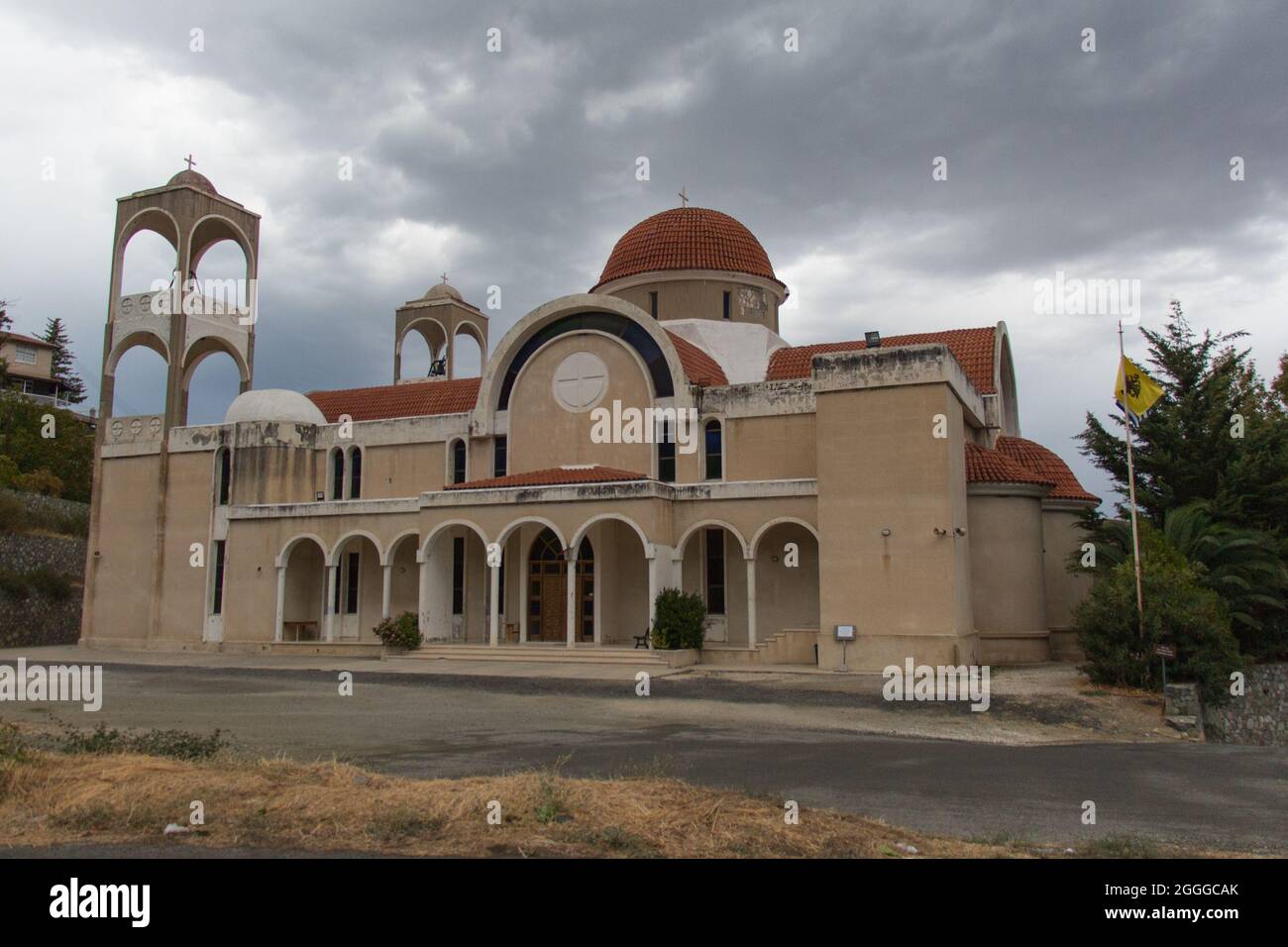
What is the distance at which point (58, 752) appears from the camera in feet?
31.1

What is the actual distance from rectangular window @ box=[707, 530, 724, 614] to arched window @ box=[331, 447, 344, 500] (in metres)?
12.3

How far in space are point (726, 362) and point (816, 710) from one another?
14.4 m

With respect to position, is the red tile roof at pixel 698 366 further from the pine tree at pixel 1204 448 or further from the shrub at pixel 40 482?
the shrub at pixel 40 482

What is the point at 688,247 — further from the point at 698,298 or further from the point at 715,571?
Result: the point at 715,571

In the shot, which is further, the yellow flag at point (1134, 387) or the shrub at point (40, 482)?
the shrub at point (40, 482)

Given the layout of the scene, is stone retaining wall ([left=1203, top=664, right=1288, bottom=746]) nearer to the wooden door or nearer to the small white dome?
the wooden door

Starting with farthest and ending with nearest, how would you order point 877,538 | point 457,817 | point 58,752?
point 877,538 → point 58,752 → point 457,817

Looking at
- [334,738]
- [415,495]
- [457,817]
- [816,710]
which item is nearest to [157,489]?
[415,495]

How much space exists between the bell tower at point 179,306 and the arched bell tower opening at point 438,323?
817cm

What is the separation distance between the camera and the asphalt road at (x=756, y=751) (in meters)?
7.89

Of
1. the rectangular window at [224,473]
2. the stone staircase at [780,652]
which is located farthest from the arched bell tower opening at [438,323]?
the stone staircase at [780,652]

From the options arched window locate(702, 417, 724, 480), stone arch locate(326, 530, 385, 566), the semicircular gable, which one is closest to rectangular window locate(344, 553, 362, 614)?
stone arch locate(326, 530, 385, 566)
